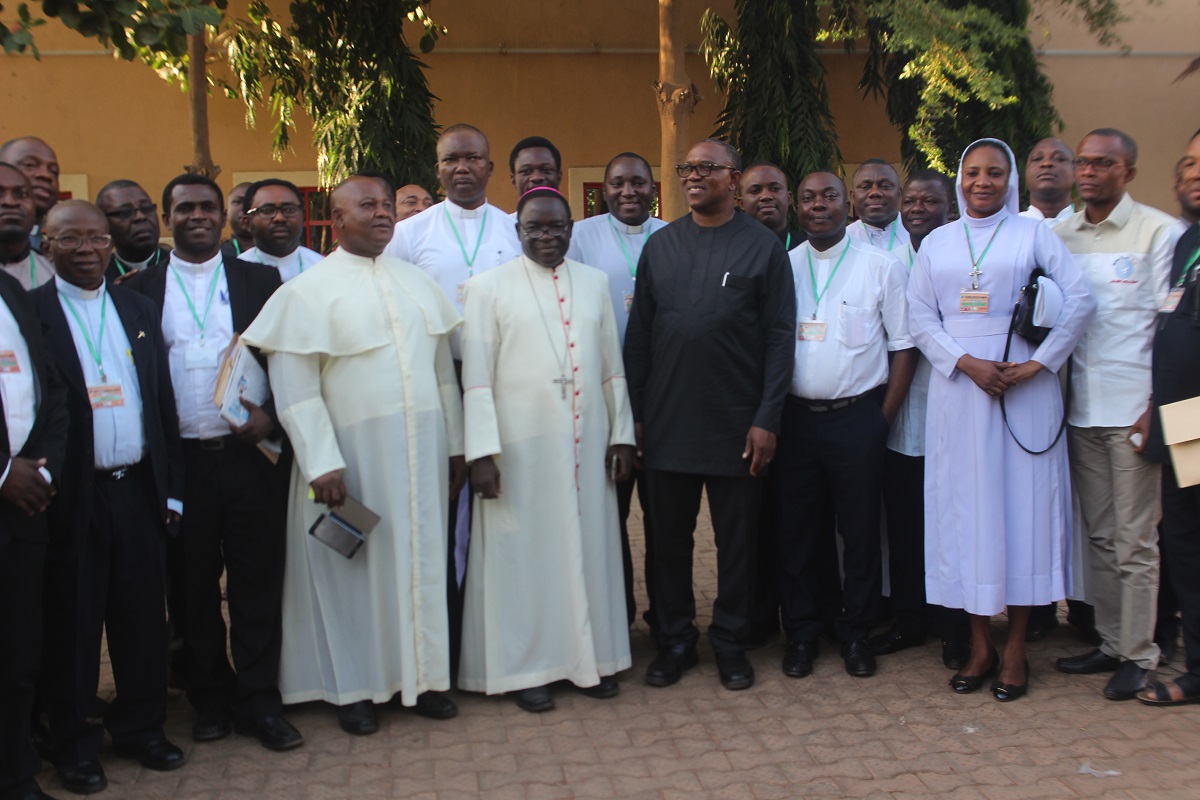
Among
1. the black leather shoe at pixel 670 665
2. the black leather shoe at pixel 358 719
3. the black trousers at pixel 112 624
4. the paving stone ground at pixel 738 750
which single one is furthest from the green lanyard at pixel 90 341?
the black leather shoe at pixel 670 665

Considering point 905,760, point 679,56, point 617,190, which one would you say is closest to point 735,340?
point 617,190

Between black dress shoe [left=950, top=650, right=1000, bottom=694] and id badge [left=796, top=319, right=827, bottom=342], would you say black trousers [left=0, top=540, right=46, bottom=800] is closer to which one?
id badge [left=796, top=319, right=827, bottom=342]

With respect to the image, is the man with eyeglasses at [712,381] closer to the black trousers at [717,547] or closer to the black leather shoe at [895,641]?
the black trousers at [717,547]

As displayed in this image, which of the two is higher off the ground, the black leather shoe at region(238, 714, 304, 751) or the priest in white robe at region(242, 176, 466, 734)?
the priest in white robe at region(242, 176, 466, 734)

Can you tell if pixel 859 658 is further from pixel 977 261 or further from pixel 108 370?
pixel 108 370

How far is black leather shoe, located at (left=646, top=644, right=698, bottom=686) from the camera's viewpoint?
539 cm

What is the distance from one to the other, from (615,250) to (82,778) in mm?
3440

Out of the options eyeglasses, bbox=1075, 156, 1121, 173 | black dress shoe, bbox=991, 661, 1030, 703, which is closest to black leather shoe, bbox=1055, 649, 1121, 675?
black dress shoe, bbox=991, 661, 1030, 703

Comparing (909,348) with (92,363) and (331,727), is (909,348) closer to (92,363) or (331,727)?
(331,727)

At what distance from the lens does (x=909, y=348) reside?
17.8 ft

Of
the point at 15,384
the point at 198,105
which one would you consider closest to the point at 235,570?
the point at 15,384

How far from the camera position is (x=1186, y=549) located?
5.02m

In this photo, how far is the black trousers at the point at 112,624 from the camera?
4406 mm

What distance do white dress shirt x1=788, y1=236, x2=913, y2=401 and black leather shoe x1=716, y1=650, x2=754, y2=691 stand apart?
1.27 meters
